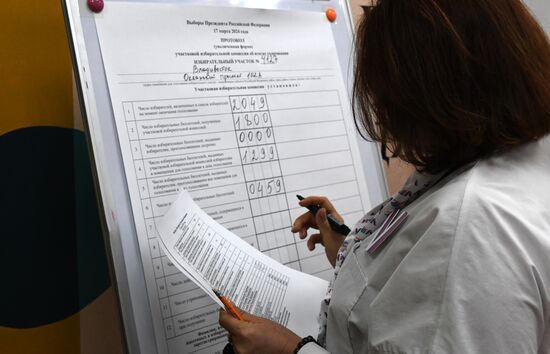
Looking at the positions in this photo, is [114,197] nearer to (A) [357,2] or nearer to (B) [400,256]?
(B) [400,256]

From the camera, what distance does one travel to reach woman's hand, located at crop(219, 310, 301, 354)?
2.63 ft

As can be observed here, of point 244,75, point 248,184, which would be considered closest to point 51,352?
point 248,184

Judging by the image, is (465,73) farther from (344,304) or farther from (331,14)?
(331,14)

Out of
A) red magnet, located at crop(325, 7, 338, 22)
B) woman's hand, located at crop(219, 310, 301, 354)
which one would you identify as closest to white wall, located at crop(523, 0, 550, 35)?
red magnet, located at crop(325, 7, 338, 22)

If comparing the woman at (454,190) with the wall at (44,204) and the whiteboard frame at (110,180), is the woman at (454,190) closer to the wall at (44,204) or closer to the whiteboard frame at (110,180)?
the whiteboard frame at (110,180)

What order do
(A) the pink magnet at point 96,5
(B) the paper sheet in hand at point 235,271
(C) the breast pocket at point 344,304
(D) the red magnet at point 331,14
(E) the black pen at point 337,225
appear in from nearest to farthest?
(C) the breast pocket at point 344,304 → (B) the paper sheet in hand at point 235,271 → (A) the pink magnet at point 96,5 → (E) the black pen at point 337,225 → (D) the red magnet at point 331,14

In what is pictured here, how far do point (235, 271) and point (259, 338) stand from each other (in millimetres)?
172

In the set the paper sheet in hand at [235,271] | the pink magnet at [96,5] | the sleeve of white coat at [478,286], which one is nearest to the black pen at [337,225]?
the paper sheet in hand at [235,271]

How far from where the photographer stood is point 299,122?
1.24 metres

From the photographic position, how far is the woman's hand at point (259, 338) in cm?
80

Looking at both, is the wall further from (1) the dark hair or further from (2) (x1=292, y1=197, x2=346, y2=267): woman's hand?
(1) the dark hair

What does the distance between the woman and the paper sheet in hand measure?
10 centimetres

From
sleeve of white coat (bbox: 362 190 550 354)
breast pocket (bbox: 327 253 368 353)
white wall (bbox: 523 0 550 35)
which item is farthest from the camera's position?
white wall (bbox: 523 0 550 35)

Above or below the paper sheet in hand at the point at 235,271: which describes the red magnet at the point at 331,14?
above
